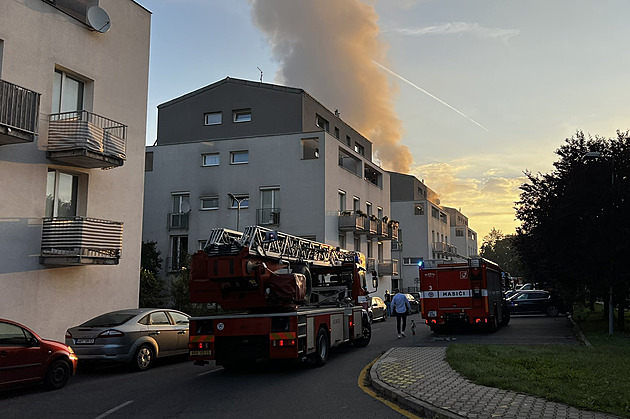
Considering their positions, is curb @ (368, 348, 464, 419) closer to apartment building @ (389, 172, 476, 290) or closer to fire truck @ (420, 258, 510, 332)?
fire truck @ (420, 258, 510, 332)

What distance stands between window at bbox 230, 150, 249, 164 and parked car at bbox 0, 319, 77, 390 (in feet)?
85.6

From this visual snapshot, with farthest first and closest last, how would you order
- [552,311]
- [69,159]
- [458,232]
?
[458,232], [552,311], [69,159]

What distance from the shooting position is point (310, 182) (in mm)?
35062

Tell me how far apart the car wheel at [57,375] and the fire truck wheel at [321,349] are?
524 centimetres

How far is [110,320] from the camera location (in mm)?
13141

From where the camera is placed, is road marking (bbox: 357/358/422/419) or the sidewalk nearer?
the sidewalk

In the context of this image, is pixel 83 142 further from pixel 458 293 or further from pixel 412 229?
pixel 412 229

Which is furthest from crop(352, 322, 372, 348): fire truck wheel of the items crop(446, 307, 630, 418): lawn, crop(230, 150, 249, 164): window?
crop(230, 150, 249, 164): window

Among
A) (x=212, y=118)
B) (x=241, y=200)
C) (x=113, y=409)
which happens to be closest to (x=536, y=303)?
(x=241, y=200)

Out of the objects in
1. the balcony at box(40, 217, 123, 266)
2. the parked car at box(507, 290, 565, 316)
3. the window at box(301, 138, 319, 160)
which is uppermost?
the window at box(301, 138, 319, 160)

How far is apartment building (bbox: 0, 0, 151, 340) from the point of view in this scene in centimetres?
1482

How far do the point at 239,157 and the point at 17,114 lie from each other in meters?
22.9

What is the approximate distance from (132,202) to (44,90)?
4.70 m

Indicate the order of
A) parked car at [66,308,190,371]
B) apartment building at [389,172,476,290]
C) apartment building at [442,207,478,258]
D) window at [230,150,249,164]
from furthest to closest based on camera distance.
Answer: apartment building at [442,207,478,258]
apartment building at [389,172,476,290]
window at [230,150,249,164]
parked car at [66,308,190,371]
